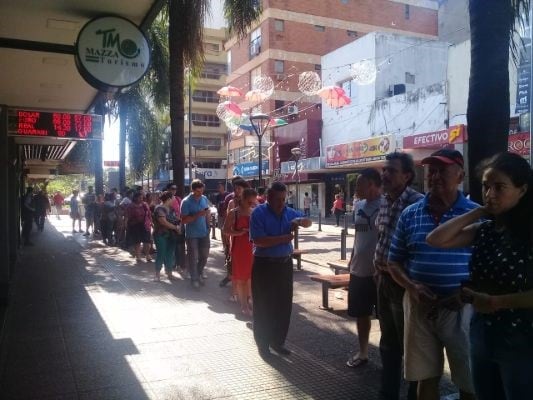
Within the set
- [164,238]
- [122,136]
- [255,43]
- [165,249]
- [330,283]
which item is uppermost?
[255,43]

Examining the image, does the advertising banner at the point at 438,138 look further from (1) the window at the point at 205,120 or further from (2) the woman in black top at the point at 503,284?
(1) the window at the point at 205,120

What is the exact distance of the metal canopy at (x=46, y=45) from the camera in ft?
16.3

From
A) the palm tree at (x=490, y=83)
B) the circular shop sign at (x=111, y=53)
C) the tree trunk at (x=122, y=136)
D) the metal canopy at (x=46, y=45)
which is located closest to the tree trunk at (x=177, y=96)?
the metal canopy at (x=46, y=45)

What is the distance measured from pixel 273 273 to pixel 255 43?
37788 millimetres

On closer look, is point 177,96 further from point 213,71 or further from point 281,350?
point 213,71

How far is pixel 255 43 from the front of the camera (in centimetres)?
4059

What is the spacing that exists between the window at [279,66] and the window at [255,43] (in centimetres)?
216

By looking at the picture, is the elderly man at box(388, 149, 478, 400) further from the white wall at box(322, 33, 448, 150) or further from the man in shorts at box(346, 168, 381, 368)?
the white wall at box(322, 33, 448, 150)

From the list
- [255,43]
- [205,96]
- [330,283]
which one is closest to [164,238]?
[330,283]

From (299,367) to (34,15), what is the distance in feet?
14.1

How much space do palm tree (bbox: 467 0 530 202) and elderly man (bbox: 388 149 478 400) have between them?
61.6 inches

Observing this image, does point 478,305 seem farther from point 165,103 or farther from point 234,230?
point 165,103

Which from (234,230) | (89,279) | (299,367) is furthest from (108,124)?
(299,367)

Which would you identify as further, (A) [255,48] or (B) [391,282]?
(A) [255,48]
